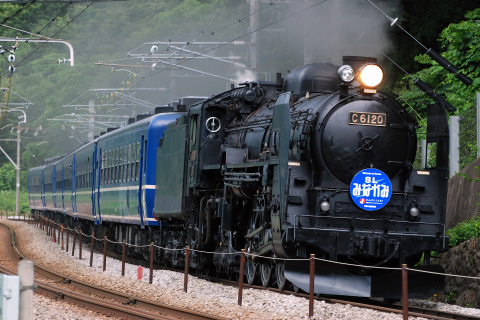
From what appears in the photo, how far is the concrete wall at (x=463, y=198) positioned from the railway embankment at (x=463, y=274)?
147 cm

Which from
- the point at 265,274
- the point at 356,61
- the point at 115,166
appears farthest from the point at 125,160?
the point at 356,61

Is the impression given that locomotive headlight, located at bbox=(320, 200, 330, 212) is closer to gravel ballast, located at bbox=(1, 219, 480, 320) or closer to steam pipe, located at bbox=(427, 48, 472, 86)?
gravel ballast, located at bbox=(1, 219, 480, 320)

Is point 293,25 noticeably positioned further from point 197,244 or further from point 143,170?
point 197,244

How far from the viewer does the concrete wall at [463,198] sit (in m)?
15.3

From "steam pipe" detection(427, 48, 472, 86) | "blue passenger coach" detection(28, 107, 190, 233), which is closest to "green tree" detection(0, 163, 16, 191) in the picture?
"blue passenger coach" detection(28, 107, 190, 233)

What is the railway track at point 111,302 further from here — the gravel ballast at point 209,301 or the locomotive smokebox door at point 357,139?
the locomotive smokebox door at point 357,139

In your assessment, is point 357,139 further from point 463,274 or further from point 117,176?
point 117,176

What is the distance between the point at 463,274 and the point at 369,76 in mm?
3636

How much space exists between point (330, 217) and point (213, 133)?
15.1 feet

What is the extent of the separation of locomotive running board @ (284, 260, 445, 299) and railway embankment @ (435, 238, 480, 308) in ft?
3.32

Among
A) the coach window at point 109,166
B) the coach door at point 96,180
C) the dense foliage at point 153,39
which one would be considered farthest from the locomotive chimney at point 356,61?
the coach door at point 96,180

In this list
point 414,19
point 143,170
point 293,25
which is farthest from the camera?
point 293,25

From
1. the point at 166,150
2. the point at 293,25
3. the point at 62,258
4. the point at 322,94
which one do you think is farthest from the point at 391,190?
the point at 293,25

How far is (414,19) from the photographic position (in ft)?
80.7
